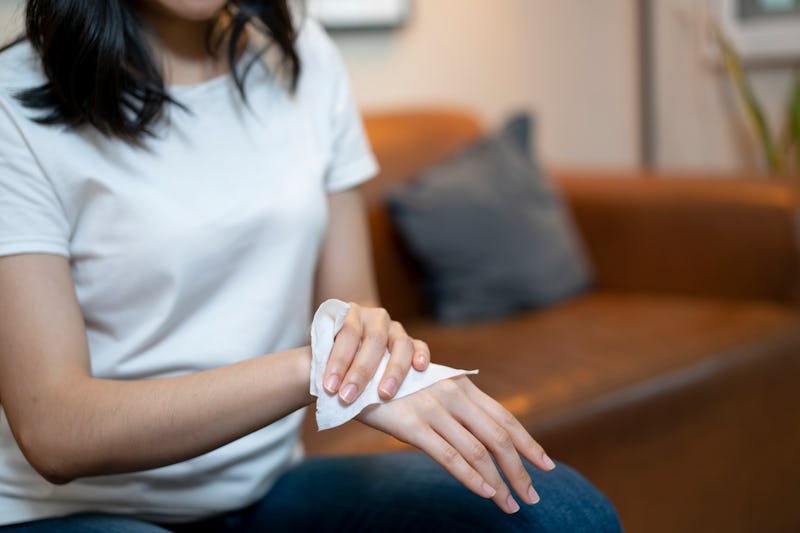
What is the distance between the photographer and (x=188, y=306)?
114 cm

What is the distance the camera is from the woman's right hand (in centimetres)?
94

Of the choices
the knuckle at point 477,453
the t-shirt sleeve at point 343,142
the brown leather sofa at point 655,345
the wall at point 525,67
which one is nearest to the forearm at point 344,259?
the t-shirt sleeve at point 343,142

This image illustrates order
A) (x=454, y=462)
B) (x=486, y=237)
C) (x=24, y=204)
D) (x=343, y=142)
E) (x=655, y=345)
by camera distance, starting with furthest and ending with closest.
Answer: (x=486, y=237), (x=655, y=345), (x=343, y=142), (x=24, y=204), (x=454, y=462)

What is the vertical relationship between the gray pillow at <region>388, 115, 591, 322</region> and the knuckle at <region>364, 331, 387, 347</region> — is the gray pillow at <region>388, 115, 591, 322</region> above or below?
below

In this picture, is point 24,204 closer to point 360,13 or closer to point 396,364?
point 396,364

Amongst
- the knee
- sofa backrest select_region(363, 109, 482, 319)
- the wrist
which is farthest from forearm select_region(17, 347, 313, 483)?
sofa backrest select_region(363, 109, 482, 319)

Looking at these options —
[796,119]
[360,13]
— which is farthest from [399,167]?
[796,119]

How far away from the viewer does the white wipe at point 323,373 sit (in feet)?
3.14

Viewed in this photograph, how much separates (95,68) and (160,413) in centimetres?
36

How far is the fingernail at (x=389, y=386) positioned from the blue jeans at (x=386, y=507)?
178 millimetres

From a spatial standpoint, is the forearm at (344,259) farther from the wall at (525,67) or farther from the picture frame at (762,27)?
the picture frame at (762,27)

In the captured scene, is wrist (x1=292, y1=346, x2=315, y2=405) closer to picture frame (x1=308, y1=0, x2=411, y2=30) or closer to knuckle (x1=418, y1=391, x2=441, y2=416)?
knuckle (x1=418, y1=391, x2=441, y2=416)

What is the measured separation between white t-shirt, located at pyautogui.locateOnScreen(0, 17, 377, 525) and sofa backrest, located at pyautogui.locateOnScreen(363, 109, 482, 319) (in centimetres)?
112

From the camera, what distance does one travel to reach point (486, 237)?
2.38 meters
